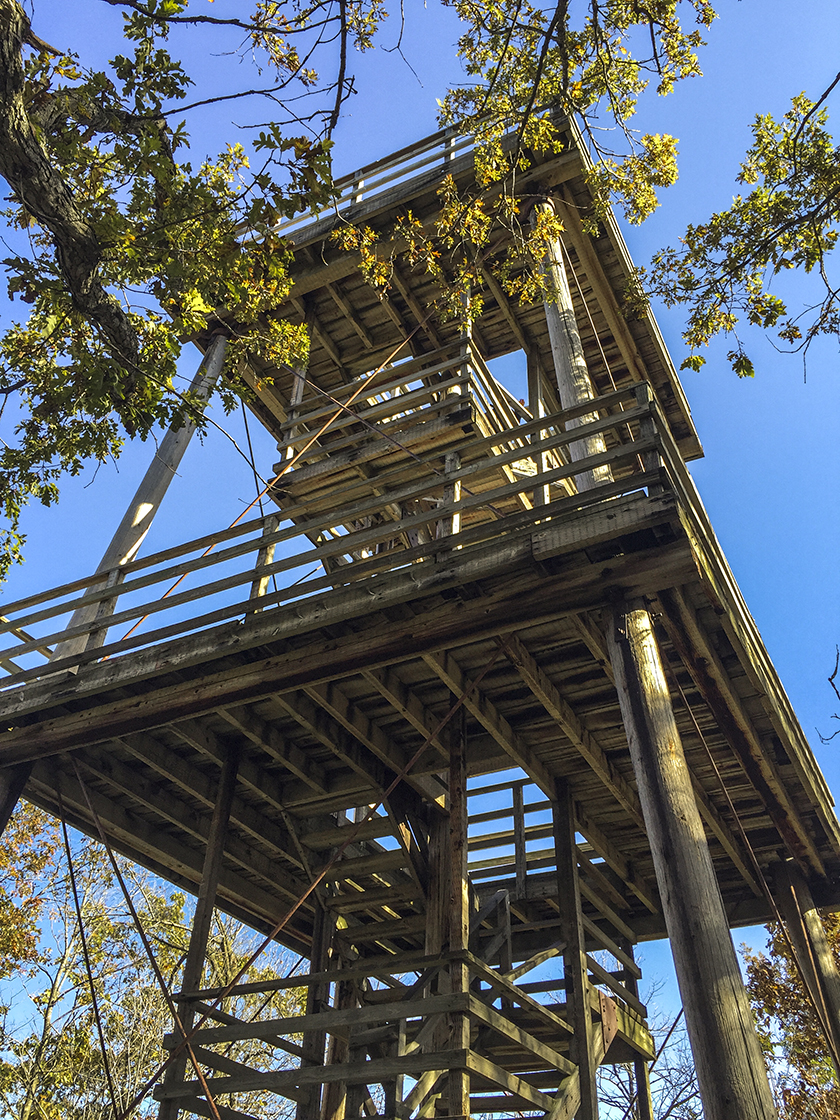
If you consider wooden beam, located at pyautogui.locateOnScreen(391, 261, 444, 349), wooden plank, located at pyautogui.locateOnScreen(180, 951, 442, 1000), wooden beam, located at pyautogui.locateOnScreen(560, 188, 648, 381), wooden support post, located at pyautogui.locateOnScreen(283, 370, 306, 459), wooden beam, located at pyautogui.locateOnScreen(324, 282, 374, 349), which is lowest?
wooden plank, located at pyautogui.locateOnScreen(180, 951, 442, 1000)

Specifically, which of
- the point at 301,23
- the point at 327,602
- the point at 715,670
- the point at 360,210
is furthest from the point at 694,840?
the point at 360,210

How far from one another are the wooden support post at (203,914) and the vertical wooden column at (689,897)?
404 cm

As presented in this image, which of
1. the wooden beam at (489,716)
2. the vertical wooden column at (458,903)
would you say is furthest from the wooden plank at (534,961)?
the wooden beam at (489,716)

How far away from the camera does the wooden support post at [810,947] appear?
28.2 feet

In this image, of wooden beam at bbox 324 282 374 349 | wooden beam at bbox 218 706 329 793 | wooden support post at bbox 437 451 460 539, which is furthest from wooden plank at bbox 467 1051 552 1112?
wooden beam at bbox 324 282 374 349

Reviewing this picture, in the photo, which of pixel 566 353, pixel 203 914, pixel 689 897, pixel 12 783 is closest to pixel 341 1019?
pixel 203 914

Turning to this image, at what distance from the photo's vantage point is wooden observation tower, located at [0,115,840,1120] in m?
5.70

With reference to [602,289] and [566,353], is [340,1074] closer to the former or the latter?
[566,353]

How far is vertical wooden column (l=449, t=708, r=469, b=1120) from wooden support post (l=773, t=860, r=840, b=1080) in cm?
445

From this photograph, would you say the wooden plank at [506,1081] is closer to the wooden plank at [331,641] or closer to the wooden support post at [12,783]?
the wooden plank at [331,641]

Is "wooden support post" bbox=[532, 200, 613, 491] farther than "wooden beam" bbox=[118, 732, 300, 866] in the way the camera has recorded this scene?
No

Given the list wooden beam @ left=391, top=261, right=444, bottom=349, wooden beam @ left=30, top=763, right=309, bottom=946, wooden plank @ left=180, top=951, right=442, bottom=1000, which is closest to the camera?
wooden plank @ left=180, top=951, right=442, bottom=1000

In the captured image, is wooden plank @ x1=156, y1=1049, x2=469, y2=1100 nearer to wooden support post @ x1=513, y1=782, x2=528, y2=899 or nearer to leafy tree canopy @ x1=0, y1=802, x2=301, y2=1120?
wooden support post @ x1=513, y1=782, x2=528, y2=899

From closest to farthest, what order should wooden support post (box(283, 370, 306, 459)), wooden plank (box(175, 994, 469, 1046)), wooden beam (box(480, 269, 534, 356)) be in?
wooden plank (box(175, 994, 469, 1046)) → wooden support post (box(283, 370, 306, 459)) → wooden beam (box(480, 269, 534, 356))
